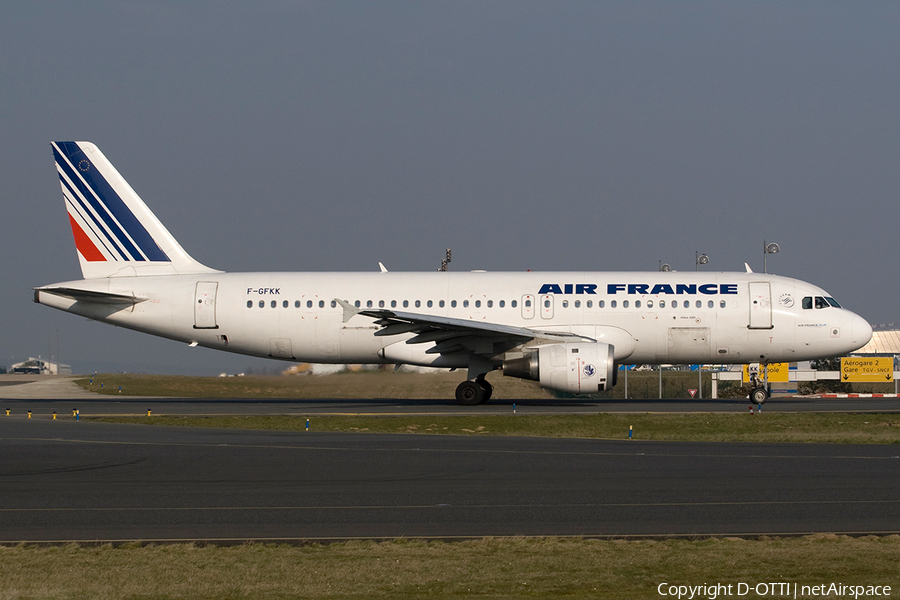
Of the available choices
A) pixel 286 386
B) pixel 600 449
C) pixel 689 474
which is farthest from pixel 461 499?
pixel 286 386

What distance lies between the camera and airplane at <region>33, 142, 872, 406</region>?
29.3 metres

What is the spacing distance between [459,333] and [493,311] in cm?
213

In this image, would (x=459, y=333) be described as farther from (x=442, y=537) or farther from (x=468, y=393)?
(x=442, y=537)

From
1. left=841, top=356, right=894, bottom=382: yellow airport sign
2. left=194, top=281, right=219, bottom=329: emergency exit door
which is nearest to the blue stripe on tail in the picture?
left=194, top=281, right=219, bottom=329: emergency exit door

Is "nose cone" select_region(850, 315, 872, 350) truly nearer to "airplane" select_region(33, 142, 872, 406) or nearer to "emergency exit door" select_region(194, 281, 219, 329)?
"airplane" select_region(33, 142, 872, 406)

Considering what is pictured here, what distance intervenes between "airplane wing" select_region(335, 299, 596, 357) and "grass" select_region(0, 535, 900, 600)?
17791mm

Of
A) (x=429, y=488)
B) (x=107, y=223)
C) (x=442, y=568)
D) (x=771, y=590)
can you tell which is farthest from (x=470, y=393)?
(x=771, y=590)

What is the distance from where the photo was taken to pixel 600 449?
17.1 meters

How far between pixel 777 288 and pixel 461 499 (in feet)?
68.0

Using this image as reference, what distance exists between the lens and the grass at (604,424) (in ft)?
70.4

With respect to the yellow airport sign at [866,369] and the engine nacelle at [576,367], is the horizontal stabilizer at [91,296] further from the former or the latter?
the yellow airport sign at [866,369]

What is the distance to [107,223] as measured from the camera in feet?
104

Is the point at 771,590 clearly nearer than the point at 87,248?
Yes

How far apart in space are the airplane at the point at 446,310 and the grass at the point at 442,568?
741 inches
